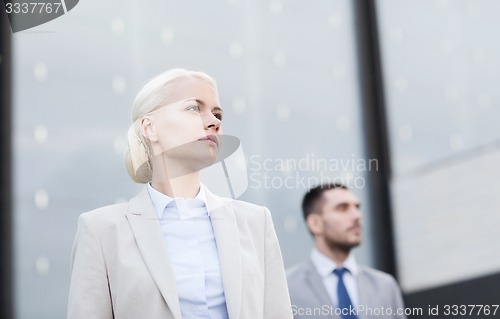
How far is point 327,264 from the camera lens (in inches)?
133

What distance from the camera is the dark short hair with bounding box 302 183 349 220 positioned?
11.1 feet

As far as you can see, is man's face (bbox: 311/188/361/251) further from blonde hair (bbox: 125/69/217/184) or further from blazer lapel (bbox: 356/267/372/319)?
blonde hair (bbox: 125/69/217/184)

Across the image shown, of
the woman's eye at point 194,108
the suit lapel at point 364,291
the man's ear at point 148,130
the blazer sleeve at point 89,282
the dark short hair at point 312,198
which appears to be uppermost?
the woman's eye at point 194,108

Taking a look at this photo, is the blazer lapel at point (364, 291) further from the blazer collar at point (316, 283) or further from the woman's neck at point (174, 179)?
the woman's neck at point (174, 179)

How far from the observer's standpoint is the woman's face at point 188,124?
206 centimetres

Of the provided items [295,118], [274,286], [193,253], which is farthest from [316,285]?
[193,253]

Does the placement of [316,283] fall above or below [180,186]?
below

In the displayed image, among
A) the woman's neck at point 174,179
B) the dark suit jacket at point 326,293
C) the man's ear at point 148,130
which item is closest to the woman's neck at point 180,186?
the woman's neck at point 174,179

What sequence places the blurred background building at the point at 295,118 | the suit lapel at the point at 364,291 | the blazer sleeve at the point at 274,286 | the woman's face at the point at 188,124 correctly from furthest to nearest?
the suit lapel at the point at 364,291, the blurred background building at the point at 295,118, the woman's face at the point at 188,124, the blazer sleeve at the point at 274,286

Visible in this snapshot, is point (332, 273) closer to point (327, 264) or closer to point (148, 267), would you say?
point (327, 264)

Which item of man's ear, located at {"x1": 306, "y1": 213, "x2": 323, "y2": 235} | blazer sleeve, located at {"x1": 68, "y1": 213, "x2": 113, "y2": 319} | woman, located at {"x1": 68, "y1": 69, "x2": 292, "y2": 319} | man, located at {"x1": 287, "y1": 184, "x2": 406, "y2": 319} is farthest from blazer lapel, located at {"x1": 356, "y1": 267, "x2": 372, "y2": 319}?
blazer sleeve, located at {"x1": 68, "y1": 213, "x2": 113, "y2": 319}

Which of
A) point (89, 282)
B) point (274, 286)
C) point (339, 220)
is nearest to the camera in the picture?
point (89, 282)

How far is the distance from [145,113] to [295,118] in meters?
1.45

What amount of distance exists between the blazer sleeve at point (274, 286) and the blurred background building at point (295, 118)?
132 centimetres
